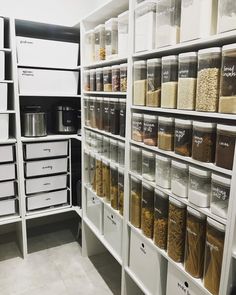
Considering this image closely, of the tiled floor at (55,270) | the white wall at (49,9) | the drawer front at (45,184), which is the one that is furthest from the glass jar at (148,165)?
the white wall at (49,9)

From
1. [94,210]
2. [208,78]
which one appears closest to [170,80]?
[208,78]

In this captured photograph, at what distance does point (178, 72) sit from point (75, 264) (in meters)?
1.90

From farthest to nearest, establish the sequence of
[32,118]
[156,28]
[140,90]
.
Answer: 1. [32,118]
2. [140,90]
3. [156,28]

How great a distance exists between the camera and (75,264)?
2354 millimetres

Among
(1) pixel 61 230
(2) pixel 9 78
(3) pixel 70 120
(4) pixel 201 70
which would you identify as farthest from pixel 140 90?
(1) pixel 61 230

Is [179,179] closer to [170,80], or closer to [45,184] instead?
[170,80]

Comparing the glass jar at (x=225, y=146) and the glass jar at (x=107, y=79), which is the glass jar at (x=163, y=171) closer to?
the glass jar at (x=225, y=146)

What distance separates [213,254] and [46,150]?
1.70m

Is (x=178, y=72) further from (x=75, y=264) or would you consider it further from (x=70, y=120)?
(x=75, y=264)

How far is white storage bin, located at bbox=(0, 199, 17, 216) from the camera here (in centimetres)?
228

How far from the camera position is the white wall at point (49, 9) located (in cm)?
245

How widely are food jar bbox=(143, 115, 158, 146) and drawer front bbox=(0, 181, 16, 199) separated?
1374 mm

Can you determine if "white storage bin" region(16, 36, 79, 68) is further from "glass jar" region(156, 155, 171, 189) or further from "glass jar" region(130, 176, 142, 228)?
"glass jar" region(156, 155, 171, 189)

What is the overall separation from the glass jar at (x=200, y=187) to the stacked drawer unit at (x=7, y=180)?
1.62 meters
